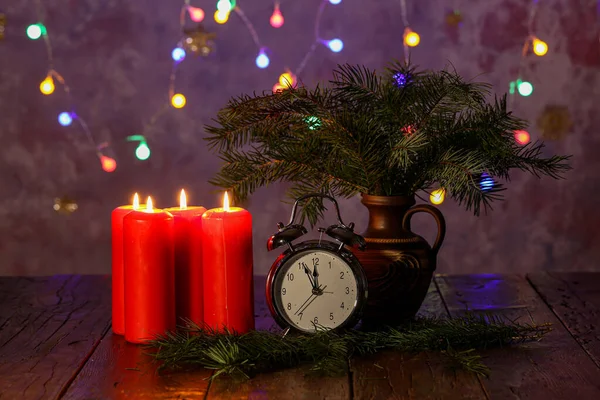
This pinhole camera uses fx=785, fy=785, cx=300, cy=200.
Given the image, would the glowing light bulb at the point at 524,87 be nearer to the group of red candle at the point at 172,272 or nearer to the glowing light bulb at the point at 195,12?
the glowing light bulb at the point at 195,12

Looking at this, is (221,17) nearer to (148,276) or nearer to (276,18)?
(276,18)

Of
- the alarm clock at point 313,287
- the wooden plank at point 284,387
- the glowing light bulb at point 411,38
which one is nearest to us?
the wooden plank at point 284,387

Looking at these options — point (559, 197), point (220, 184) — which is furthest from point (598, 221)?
point (220, 184)

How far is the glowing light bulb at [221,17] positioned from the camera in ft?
7.81

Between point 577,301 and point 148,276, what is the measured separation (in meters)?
0.73

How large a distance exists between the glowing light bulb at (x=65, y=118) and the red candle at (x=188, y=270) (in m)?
1.40

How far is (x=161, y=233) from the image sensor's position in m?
1.11

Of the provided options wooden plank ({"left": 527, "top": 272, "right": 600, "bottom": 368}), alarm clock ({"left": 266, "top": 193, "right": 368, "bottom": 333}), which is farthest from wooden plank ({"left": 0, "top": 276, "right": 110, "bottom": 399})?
wooden plank ({"left": 527, "top": 272, "right": 600, "bottom": 368})

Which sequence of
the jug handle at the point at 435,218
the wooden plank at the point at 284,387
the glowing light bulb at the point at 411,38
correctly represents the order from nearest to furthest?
the wooden plank at the point at 284,387 → the jug handle at the point at 435,218 → the glowing light bulb at the point at 411,38

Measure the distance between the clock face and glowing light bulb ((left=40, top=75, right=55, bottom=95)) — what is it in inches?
61.7

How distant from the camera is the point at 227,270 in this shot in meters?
1.10

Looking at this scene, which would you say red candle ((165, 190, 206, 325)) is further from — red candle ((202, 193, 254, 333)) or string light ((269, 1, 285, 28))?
string light ((269, 1, 285, 28))

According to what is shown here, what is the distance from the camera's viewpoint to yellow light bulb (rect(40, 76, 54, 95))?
2395mm

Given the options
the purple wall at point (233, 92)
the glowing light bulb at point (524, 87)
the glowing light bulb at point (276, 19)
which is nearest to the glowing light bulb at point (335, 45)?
the purple wall at point (233, 92)
